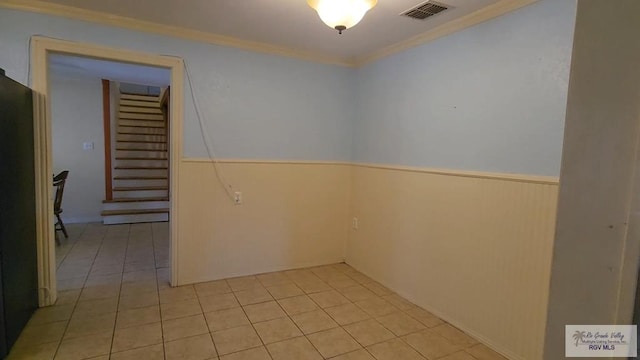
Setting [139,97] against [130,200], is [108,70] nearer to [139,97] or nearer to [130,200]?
[130,200]

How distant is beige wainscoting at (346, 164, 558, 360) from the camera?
2027mm

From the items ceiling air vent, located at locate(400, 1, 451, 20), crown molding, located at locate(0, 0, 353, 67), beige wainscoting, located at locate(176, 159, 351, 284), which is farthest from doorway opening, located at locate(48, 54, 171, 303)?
ceiling air vent, located at locate(400, 1, 451, 20)

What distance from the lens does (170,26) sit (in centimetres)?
287

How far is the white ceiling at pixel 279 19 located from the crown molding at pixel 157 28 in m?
0.07

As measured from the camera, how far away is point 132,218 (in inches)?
221

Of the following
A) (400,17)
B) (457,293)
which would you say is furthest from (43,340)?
(400,17)

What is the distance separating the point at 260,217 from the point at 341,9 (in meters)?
2.21

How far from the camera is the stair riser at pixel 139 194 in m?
5.92

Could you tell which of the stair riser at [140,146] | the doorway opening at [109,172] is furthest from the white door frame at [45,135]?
the stair riser at [140,146]

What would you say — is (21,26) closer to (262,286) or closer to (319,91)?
(319,91)

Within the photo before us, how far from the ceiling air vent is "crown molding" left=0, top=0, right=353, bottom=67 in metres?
1.30

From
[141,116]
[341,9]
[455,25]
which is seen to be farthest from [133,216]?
[455,25]

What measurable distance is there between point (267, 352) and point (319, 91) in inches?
102

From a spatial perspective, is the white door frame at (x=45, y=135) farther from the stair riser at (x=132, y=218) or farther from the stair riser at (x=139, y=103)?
the stair riser at (x=139, y=103)
